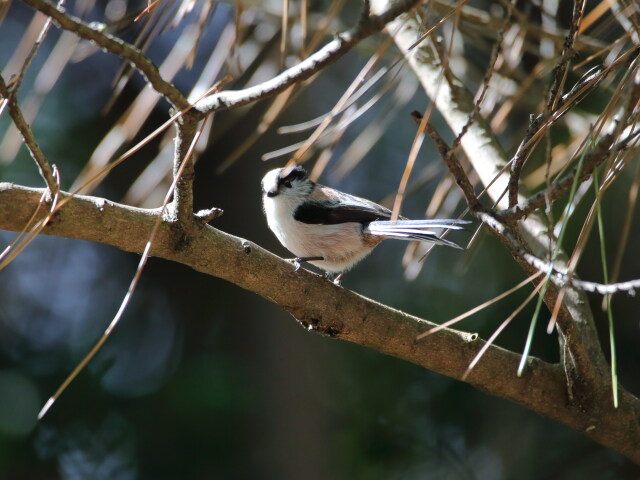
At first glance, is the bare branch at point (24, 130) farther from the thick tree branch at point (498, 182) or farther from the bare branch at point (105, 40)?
the thick tree branch at point (498, 182)

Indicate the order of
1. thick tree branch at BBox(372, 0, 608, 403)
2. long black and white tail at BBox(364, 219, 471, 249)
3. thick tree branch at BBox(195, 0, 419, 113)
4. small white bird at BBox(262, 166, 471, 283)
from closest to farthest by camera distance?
thick tree branch at BBox(195, 0, 419, 113), thick tree branch at BBox(372, 0, 608, 403), long black and white tail at BBox(364, 219, 471, 249), small white bird at BBox(262, 166, 471, 283)

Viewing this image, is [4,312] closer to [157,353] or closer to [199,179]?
[157,353]

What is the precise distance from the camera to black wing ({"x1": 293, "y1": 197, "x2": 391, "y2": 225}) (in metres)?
2.41

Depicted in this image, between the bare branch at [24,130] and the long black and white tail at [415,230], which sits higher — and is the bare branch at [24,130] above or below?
above

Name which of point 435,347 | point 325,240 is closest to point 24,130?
point 435,347

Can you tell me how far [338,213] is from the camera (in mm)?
2422

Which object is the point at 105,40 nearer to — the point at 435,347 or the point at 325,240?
the point at 435,347

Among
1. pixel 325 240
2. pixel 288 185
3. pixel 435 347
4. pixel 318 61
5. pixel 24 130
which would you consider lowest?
pixel 435 347

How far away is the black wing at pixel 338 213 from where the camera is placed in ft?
7.90

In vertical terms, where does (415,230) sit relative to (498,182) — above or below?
below

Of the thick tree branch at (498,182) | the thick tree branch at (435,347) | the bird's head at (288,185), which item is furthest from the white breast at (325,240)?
the thick tree branch at (435,347)

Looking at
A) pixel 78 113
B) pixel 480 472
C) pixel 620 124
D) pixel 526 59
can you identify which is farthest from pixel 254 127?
pixel 620 124

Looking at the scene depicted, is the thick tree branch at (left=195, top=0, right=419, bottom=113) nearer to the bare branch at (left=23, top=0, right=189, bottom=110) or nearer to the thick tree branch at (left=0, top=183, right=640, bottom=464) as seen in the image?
the bare branch at (left=23, top=0, right=189, bottom=110)

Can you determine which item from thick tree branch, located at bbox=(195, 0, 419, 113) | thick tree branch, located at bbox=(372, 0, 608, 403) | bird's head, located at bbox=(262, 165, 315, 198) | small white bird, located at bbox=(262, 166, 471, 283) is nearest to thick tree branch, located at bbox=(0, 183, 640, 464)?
thick tree branch, located at bbox=(372, 0, 608, 403)
